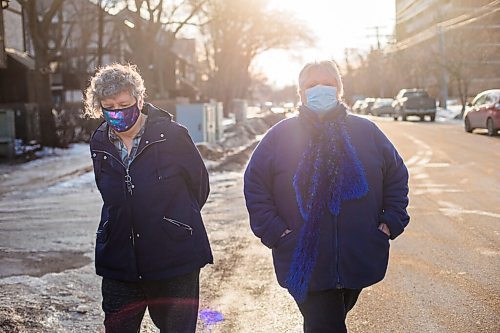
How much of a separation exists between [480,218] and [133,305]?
683 cm

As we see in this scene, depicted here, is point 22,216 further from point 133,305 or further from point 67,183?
point 133,305

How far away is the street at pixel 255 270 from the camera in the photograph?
207 inches

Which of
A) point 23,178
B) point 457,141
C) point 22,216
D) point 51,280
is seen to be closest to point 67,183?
point 23,178

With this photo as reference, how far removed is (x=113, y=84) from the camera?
11.6 ft

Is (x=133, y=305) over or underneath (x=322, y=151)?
underneath

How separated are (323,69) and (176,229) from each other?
3.51 ft

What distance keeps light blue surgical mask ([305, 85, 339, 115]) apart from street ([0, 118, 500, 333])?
6.91ft

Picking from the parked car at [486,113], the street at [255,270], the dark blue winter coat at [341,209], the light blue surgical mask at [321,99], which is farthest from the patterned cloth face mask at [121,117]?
the parked car at [486,113]

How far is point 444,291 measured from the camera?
19.6 ft

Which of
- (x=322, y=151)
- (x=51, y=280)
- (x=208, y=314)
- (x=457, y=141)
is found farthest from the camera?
(x=457, y=141)

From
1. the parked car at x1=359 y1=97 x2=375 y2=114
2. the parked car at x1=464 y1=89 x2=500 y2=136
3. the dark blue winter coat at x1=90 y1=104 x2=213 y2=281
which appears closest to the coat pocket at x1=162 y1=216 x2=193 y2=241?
the dark blue winter coat at x1=90 y1=104 x2=213 y2=281

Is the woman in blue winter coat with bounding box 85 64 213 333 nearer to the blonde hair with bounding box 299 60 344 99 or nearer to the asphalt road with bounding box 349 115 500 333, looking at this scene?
the blonde hair with bounding box 299 60 344 99

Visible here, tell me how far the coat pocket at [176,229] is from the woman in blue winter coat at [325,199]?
1.11ft

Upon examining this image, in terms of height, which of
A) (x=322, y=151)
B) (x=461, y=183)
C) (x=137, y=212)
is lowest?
(x=461, y=183)
